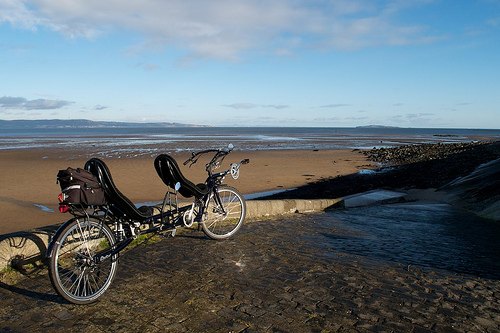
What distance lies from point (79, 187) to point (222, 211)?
316cm

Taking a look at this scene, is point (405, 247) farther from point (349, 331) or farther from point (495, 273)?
point (349, 331)

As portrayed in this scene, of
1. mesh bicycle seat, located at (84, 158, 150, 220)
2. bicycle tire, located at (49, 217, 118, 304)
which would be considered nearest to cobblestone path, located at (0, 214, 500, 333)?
bicycle tire, located at (49, 217, 118, 304)

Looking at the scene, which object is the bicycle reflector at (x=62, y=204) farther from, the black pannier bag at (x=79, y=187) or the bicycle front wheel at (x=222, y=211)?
the bicycle front wheel at (x=222, y=211)

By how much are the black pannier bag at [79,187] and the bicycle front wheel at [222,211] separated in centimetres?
253

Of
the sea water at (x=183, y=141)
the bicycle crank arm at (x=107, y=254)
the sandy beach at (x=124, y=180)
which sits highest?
the bicycle crank arm at (x=107, y=254)

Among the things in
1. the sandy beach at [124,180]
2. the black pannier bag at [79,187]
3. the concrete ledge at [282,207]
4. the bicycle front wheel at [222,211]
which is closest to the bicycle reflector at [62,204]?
the black pannier bag at [79,187]

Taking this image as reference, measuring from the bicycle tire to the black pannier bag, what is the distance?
229 millimetres

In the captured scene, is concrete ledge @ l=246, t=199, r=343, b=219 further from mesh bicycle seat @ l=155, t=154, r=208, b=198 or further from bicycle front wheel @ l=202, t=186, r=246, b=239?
mesh bicycle seat @ l=155, t=154, r=208, b=198

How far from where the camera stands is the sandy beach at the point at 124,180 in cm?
1306

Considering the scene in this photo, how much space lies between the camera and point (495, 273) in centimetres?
561

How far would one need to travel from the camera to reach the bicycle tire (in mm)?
4172

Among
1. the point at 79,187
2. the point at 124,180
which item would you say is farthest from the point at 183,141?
the point at 79,187

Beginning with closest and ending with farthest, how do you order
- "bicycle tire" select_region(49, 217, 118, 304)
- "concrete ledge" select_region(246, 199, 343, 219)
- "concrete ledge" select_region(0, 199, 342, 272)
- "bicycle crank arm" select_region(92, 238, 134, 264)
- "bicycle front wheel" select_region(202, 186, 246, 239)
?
1. "bicycle tire" select_region(49, 217, 118, 304)
2. "bicycle crank arm" select_region(92, 238, 134, 264)
3. "concrete ledge" select_region(0, 199, 342, 272)
4. "bicycle front wheel" select_region(202, 186, 246, 239)
5. "concrete ledge" select_region(246, 199, 343, 219)

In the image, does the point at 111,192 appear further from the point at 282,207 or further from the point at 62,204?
the point at 282,207
